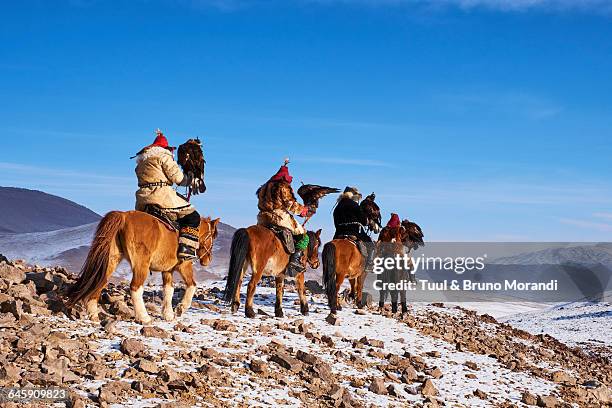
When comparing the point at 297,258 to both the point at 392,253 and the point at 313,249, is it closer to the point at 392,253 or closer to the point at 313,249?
the point at 313,249

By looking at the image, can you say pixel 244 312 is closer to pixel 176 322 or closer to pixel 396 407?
pixel 176 322

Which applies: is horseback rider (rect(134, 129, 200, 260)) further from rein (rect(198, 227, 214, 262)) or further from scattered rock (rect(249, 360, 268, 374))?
scattered rock (rect(249, 360, 268, 374))

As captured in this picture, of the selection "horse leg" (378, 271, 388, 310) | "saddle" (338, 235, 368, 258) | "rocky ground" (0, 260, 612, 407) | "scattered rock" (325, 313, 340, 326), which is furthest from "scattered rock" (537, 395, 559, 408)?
"horse leg" (378, 271, 388, 310)

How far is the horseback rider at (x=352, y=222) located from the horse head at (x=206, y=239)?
4604mm

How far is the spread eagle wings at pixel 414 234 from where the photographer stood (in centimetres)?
1800

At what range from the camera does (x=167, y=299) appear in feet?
33.9

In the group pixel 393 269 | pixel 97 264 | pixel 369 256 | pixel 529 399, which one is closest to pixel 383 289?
pixel 393 269

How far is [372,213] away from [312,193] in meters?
2.39

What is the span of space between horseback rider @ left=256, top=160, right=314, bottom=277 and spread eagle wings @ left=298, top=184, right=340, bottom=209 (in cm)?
90

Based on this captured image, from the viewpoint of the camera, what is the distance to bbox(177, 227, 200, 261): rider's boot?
399 inches

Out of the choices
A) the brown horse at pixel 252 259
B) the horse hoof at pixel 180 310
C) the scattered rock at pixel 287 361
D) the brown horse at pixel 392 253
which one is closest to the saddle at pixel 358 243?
the brown horse at pixel 392 253

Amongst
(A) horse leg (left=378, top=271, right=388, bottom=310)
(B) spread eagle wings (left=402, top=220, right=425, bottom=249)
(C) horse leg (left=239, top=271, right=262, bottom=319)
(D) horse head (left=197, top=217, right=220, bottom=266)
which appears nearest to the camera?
(D) horse head (left=197, top=217, right=220, bottom=266)

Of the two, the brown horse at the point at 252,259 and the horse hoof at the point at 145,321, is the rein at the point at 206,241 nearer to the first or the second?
the brown horse at the point at 252,259

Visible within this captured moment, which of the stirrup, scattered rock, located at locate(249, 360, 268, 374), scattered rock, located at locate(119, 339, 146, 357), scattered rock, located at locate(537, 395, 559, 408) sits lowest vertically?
scattered rock, located at locate(537, 395, 559, 408)
